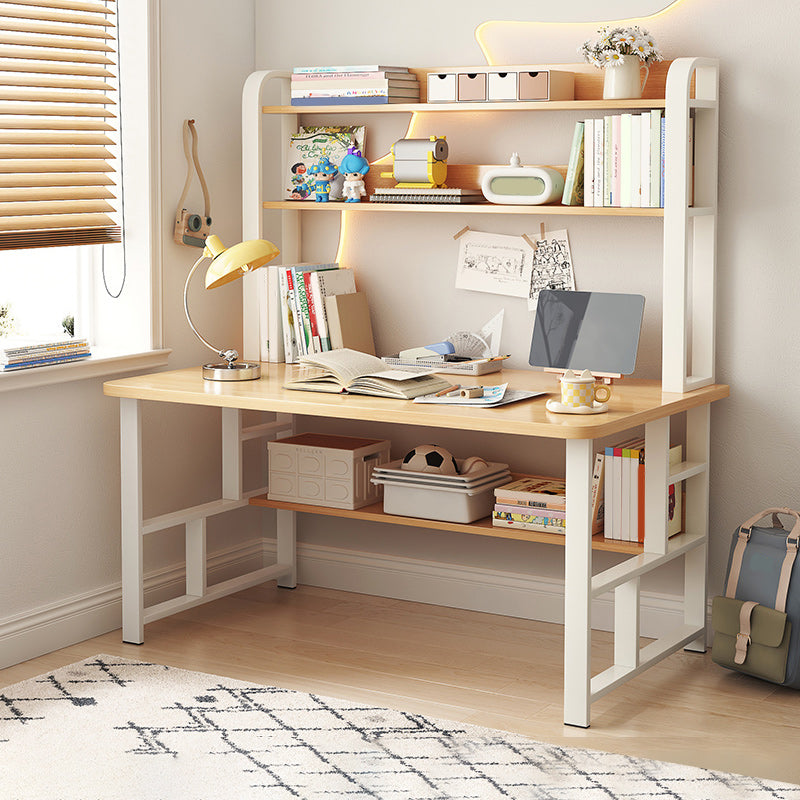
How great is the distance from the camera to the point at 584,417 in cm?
276

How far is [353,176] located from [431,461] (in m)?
0.85

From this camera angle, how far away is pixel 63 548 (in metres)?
3.36

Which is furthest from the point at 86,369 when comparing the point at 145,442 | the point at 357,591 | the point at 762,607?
the point at 762,607

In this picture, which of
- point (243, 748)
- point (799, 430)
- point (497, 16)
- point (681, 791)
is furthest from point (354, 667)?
point (497, 16)

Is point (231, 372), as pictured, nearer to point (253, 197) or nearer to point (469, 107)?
point (253, 197)

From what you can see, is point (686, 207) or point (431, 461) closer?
point (686, 207)

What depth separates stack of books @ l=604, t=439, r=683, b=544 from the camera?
312cm

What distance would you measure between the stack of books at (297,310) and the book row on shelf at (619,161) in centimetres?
77

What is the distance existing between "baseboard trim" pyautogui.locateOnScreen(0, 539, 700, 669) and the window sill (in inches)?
24.0

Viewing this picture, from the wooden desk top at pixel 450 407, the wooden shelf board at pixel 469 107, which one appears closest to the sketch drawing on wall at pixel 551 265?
the wooden desk top at pixel 450 407

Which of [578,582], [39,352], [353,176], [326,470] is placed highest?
[353,176]


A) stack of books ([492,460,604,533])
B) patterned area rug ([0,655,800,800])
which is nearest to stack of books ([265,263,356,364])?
stack of books ([492,460,604,533])

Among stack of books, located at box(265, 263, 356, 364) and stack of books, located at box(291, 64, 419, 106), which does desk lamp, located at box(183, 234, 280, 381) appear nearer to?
stack of books, located at box(265, 263, 356, 364)

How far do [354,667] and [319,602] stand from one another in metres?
0.61
